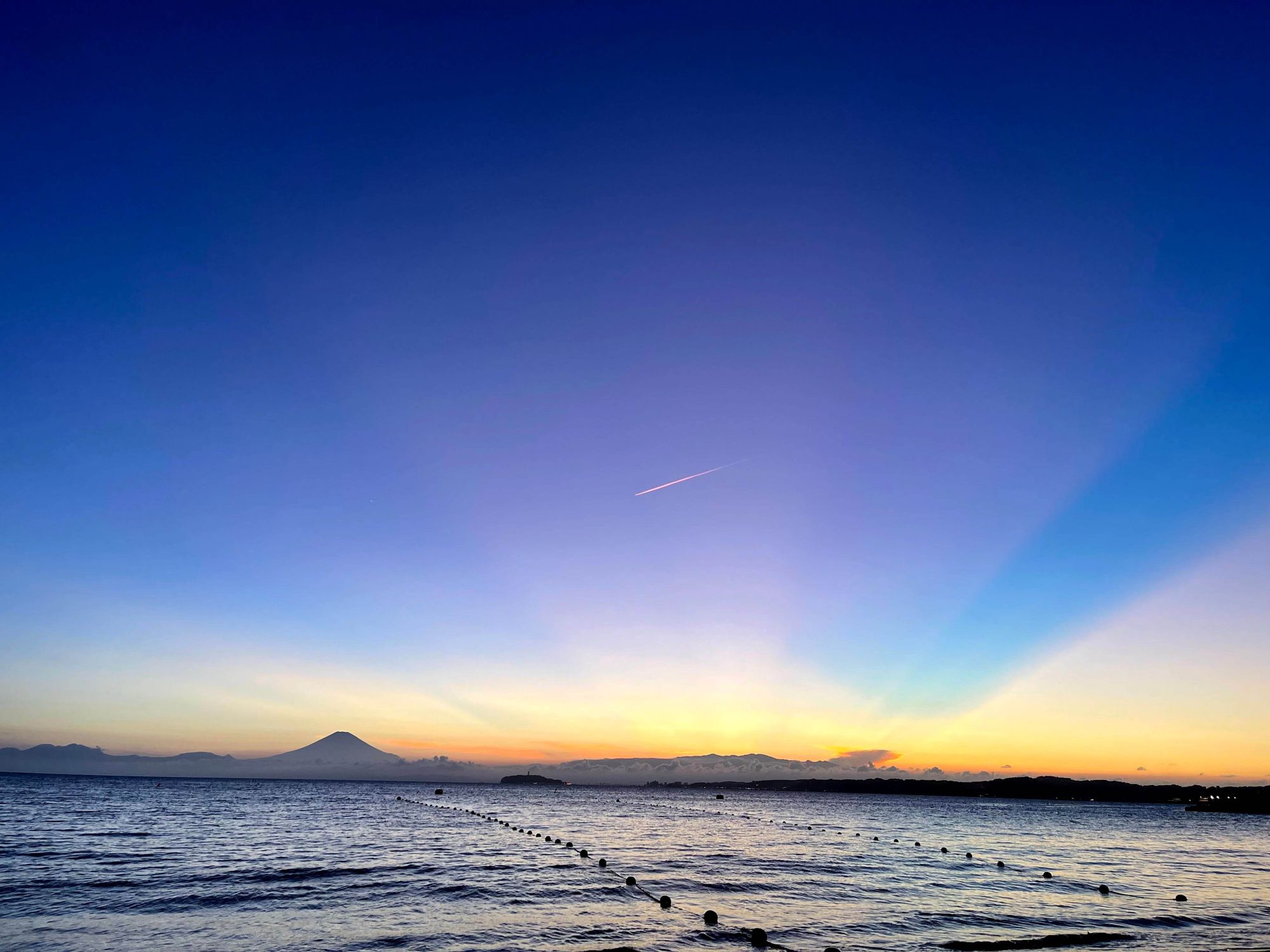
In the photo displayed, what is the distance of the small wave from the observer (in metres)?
26.8

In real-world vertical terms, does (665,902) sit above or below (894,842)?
above

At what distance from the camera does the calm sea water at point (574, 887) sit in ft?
92.0

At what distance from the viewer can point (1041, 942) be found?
27453 mm

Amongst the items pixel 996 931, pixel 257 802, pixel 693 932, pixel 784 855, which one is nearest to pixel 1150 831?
pixel 784 855

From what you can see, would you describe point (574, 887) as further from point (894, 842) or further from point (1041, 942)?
point (894, 842)

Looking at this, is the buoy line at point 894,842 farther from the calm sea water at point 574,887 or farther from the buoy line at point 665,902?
the buoy line at point 665,902

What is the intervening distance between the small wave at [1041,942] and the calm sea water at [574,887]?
Result: 721mm

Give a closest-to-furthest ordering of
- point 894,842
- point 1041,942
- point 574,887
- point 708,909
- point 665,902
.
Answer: point 1041,942 < point 708,909 < point 665,902 < point 574,887 < point 894,842

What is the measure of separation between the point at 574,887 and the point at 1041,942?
2286cm

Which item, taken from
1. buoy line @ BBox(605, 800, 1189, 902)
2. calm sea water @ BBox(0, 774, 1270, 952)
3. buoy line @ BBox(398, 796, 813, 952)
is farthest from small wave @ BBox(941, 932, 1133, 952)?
buoy line @ BBox(605, 800, 1189, 902)

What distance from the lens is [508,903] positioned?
1345 inches

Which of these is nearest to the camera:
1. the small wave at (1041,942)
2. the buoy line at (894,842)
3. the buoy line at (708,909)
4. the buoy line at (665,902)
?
the buoy line at (665,902)

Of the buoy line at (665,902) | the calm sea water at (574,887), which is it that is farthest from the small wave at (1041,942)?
the buoy line at (665,902)

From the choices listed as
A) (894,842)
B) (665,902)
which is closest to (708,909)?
(665,902)
